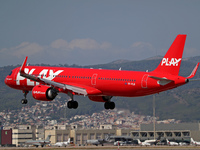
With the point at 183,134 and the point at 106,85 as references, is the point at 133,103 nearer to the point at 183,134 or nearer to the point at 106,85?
the point at 106,85

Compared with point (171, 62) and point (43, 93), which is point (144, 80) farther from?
point (43, 93)

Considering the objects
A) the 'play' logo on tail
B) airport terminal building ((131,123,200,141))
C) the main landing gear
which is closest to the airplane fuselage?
the 'play' logo on tail

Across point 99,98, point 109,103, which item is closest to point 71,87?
point 99,98

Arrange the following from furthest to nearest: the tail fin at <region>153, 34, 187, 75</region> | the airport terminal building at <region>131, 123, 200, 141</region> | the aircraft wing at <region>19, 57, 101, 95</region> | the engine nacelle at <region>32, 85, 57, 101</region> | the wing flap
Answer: the airport terminal building at <region>131, 123, 200, 141</region> < the engine nacelle at <region>32, 85, 57, 101</region> < the aircraft wing at <region>19, 57, 101, 95</region> < the tail fin at <region>153, 34, 187, 75</region> < the wing flap

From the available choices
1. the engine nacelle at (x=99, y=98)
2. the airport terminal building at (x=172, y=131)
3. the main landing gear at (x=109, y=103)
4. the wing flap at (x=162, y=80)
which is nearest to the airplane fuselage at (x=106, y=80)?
the wing flap at (x=162, y=80)

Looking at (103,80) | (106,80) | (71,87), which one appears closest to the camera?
(106,80)

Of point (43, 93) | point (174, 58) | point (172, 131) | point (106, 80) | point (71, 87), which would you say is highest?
point (174, 58)

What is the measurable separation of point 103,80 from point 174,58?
10.9 meters

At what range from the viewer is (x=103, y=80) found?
70.4 metres

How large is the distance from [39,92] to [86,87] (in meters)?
7.15

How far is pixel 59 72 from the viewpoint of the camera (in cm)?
7431

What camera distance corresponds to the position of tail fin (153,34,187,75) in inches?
2665

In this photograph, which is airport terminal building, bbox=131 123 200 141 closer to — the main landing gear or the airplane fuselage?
the main landing gear

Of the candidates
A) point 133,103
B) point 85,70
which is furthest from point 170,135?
point 85,70
